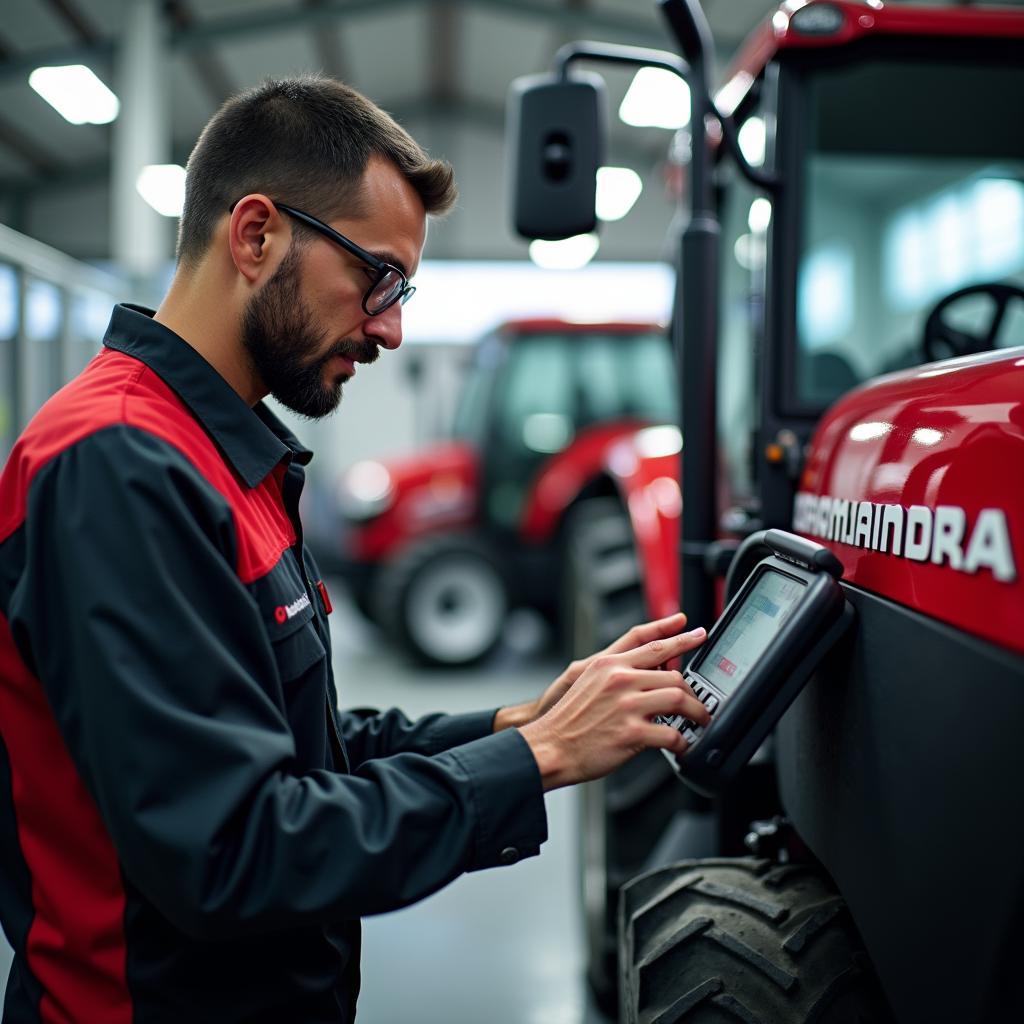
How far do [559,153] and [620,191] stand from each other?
10.5 m

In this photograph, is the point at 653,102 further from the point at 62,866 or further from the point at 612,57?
the point at 62,866

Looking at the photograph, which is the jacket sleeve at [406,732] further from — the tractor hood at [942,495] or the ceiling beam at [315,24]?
the ceiling beam at [315,24]

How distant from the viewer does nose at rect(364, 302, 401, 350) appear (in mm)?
1144

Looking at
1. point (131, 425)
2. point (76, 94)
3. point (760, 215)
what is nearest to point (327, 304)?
point (131, 425)

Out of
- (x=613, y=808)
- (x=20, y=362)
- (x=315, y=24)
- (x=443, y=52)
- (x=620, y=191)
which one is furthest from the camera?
(x=620, y=191)

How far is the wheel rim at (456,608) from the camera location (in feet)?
18.7

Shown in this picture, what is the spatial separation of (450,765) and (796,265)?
1162 mm

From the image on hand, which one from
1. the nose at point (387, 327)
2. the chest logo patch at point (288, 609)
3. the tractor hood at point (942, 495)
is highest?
the nose at point (387, 327)

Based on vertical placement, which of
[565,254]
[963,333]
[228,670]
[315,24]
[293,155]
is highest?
[315,24]

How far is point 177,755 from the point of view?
84 centimetres

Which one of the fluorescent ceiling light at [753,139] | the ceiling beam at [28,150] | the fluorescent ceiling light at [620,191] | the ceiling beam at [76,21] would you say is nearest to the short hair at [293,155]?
the fluorescent ceiling light at [753,139]

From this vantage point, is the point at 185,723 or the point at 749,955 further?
the point at 749,955

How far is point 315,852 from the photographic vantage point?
0.89 meters

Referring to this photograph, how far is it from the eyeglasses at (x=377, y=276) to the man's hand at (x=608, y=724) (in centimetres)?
44
